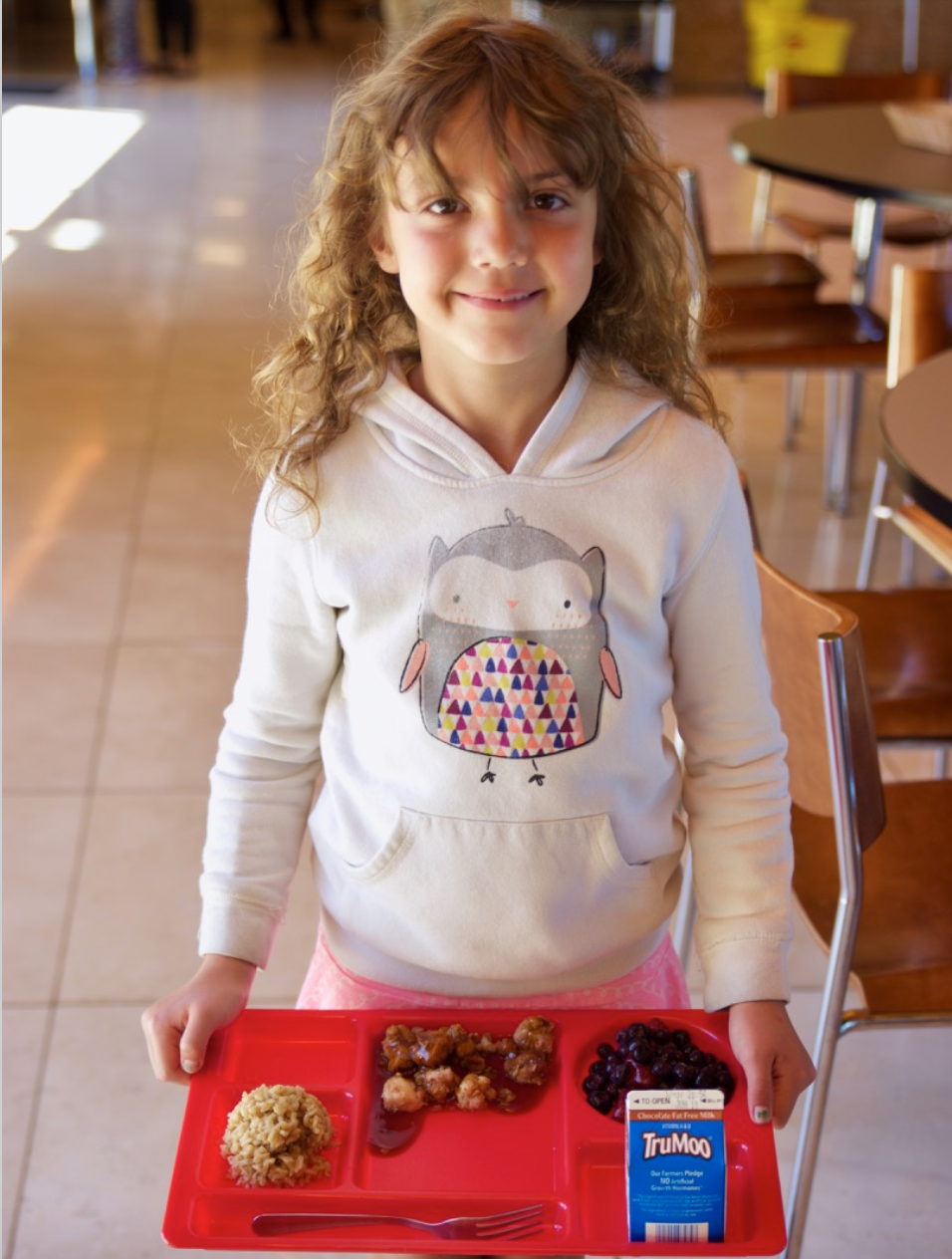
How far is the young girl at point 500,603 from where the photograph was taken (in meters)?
1.03

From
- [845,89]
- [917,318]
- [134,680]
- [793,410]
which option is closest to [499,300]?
[917,318]

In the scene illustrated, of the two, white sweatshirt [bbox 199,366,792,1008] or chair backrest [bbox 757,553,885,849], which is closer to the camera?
white sweatshirt [bbox 199,366,792,1008]

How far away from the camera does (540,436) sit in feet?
3.57

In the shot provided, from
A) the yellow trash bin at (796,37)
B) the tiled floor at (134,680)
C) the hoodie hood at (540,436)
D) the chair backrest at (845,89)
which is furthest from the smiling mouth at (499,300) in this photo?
the yellow trash bin at (796,37)

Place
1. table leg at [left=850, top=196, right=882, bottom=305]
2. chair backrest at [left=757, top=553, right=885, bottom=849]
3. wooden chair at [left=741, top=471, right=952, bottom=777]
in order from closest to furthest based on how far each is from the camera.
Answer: chair backrest at [left=757, top=553, right=885, bottom=849]
wooden chair at [left=741, top=471, right=952, bottom=777]
table leg at [left=850, top=196, right=882, bottom=305]

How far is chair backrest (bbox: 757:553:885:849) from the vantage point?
4.15ft

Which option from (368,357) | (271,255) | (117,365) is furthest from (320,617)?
(271,255)

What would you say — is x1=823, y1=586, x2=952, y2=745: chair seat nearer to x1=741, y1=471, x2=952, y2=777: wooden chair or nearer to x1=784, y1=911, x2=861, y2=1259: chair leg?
x1=741, y1=471, x2=952, y2=777: wooden chair

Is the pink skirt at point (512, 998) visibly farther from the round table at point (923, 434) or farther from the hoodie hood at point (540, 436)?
the round table at point (923, 434)

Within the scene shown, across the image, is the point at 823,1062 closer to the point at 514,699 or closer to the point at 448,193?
the point at 514,699

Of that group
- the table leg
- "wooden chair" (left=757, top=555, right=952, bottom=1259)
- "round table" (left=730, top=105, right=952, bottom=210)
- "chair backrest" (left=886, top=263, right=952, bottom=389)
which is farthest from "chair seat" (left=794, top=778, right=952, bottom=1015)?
the table leg

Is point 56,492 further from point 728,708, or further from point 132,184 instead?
point 132,184

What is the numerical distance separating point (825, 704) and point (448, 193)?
0.57 m

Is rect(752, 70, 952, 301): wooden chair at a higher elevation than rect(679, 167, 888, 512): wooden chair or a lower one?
higher
